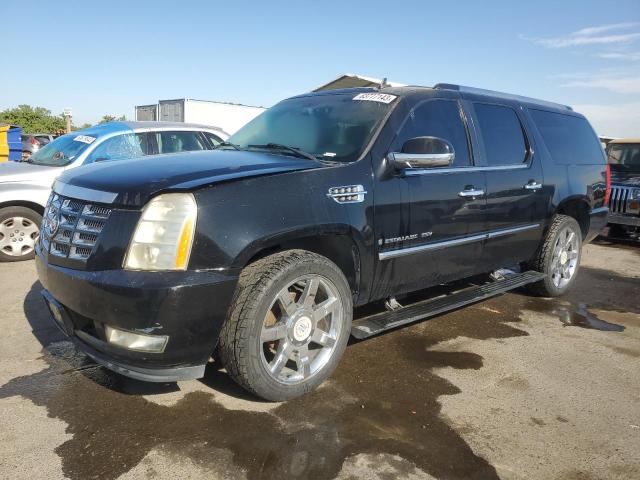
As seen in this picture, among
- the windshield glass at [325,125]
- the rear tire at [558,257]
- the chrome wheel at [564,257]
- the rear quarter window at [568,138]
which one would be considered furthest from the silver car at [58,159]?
the chrome wheel at [564,257]

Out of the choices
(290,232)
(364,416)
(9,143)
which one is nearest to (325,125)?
(290,232)

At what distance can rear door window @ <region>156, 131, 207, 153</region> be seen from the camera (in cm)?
700

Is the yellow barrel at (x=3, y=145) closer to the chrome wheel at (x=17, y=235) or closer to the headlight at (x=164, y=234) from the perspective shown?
the chrome wheel at (x=17, y=235)

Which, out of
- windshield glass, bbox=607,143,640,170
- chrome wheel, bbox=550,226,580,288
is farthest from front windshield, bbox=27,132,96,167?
windshield glass, bbox=607,143,640,170

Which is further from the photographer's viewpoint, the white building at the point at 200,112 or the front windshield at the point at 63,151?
the white building at the point at 200,112

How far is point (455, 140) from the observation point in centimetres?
394

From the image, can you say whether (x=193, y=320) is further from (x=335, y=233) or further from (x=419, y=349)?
(x=419, y=349)

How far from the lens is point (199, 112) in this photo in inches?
723

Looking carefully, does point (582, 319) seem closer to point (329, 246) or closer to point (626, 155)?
point (329, 246)

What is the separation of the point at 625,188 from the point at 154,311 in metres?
8.76

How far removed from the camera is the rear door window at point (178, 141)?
7.00m

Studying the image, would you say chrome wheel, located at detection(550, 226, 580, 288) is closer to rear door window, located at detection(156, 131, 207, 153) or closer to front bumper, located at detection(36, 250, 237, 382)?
front bumper, located at detection(36, 250, 237, 382)

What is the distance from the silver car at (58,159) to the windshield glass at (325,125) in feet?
7.12

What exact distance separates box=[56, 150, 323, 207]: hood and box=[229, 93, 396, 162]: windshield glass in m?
0.31
